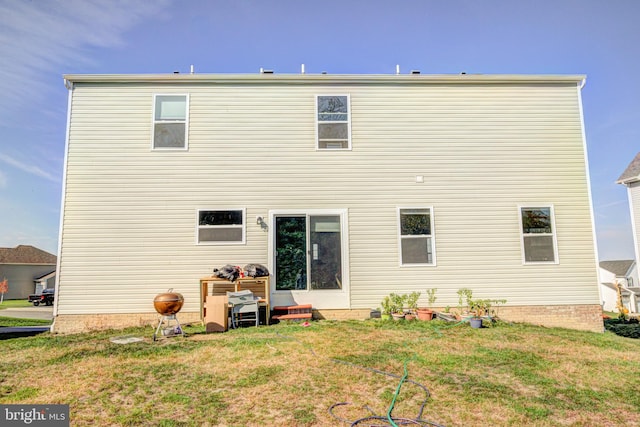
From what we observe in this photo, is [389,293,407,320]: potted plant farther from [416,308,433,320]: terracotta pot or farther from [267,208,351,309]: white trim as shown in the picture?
[267,208,351,309]: white trim

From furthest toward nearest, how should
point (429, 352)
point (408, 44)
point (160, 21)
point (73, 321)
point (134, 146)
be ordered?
1. point (408, 44)
2. point (160, 21)
3. point (134, 146)
4. point (73, 321)
5. point (429, 352)

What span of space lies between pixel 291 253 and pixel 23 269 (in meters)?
41.9

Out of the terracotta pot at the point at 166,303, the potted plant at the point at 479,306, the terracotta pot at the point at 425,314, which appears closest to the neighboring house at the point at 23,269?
the terracotta pot at the point at 166,303

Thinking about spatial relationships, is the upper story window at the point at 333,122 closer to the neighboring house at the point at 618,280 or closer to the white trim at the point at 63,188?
the white trim at the point at 63,188

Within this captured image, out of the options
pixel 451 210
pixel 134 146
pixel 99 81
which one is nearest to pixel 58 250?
pixel 134 146

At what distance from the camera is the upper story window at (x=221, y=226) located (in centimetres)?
798

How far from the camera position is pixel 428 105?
28.4 feet

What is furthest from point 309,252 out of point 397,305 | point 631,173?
point 631,173

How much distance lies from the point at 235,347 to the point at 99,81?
7.07 m

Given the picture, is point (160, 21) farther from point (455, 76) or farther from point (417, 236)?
point (417, 236)

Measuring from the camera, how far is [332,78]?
28.1 ft

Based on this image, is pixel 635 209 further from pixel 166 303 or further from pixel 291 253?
pixel 166 303

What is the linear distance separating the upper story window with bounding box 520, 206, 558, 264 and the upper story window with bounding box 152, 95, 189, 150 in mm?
8321

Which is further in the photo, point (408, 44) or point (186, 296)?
point (408, 44)
